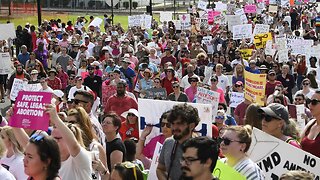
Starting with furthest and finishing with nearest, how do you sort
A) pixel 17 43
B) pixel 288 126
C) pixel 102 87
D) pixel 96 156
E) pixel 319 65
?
pixel 17 43, pixel 319 65, pixel 102 87, pixel 288 126, pixel 96 156

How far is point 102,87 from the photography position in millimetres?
14352

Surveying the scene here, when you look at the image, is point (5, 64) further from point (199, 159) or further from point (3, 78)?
point (199, 159)

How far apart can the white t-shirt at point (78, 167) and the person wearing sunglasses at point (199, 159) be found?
111cm

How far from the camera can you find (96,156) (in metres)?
6.23

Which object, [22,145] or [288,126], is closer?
[22,145]

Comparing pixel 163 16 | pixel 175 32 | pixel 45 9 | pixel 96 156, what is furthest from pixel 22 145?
pixel 45 9

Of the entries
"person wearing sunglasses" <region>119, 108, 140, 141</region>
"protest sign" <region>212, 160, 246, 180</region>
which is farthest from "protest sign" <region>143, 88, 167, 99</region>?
"protest sign" <region>212, 160, 246, 180</region>

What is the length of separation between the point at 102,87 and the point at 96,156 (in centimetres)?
817

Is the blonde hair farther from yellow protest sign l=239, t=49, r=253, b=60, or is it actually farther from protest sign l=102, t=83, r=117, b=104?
yellow protest sign l=239, t=49, r=253, b=60

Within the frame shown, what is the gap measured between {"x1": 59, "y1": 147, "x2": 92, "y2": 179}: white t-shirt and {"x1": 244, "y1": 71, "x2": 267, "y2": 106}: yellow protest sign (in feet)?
20.6

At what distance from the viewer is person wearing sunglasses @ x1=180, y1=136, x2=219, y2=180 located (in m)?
4.76

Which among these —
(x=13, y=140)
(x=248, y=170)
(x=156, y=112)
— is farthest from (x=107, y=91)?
(x=248, y=170)

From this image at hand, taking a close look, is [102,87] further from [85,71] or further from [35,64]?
[35,64]

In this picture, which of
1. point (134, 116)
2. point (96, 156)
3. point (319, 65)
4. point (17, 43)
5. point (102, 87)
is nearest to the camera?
point (96, 156)
